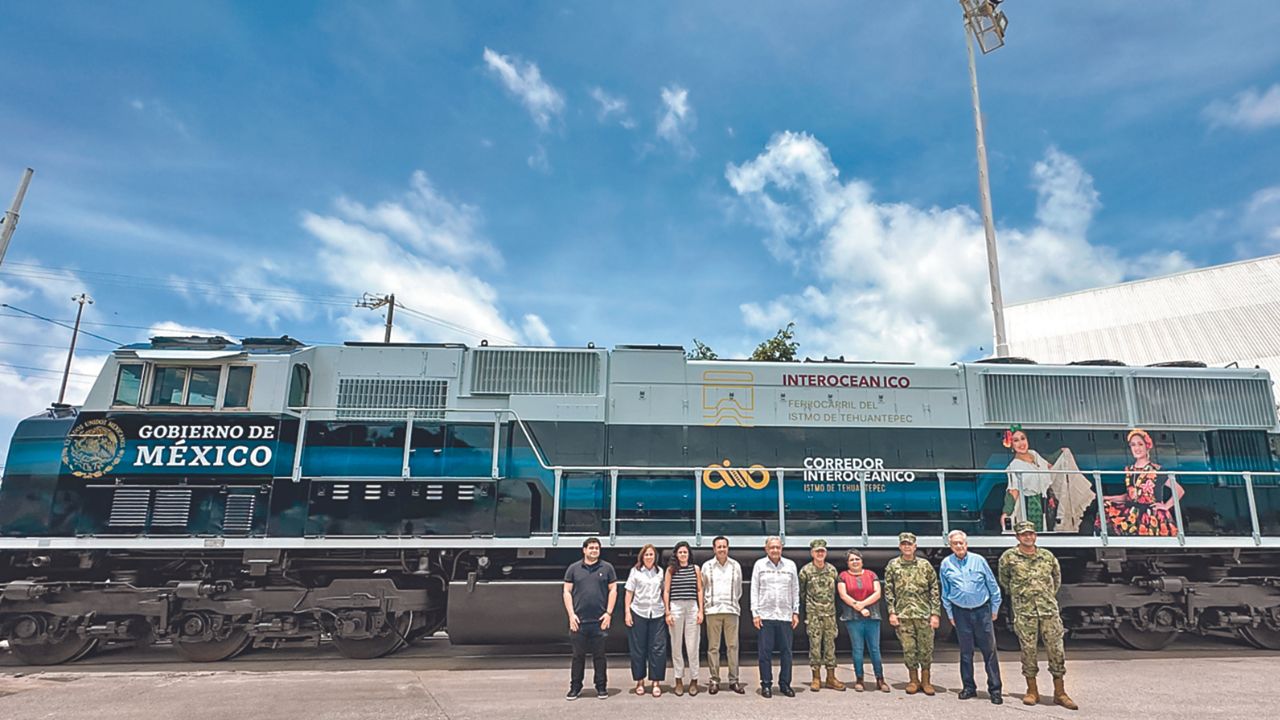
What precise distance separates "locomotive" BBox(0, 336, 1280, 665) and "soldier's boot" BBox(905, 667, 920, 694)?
166 cm

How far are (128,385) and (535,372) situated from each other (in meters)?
4.38

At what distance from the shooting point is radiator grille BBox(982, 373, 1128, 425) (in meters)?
8.70

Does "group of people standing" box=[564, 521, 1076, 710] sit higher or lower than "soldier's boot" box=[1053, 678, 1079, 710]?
higher

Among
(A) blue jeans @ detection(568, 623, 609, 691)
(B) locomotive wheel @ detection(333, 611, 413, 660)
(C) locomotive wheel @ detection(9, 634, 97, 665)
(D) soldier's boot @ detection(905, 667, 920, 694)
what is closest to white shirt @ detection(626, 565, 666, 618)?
(A) blue jeans @ detection(568, 623, 609, 691)

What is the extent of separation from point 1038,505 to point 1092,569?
0.97 m

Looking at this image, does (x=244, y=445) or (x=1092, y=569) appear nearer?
(x=244, y=445)

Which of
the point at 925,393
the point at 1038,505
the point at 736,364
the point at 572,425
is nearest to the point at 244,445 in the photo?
the point at 572,425

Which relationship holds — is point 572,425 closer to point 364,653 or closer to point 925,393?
point 364,653

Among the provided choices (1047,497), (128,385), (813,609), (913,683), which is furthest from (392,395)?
(1047,497)

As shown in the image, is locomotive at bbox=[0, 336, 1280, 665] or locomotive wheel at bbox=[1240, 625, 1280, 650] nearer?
locomotive at bbox=[0, 336, 1280, 665]

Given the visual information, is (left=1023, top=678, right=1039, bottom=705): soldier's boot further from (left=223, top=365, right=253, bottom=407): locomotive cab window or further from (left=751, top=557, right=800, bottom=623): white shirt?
(left=223, top=365, right=253, bottom=407): locomotive cab window

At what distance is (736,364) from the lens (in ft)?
28.6

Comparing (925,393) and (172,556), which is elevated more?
(925,393)

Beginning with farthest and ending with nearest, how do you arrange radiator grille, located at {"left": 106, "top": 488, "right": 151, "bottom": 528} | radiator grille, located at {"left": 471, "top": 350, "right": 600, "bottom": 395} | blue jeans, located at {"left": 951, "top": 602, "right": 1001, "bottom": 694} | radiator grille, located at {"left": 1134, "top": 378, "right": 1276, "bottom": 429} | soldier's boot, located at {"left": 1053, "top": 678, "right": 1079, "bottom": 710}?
1. radiator grille, located at {"left": 1134, "top": 378, "right": 1276, "bottom": 429}
2. radiator grille, located at {"left": 471, "top": 350, "right": 600, "bottom": 395}
3. radiator grille, located at {"left": 106, "top": 488, "right": 151, "bottom": 528}
4. blue jeans, located at {"left": 951, "top": 602, "right": 1001, "bottom": 694}
5. soldier's boot, located at {"left": 1053, "top": 678, "right": 1079, "bottom": 710}
